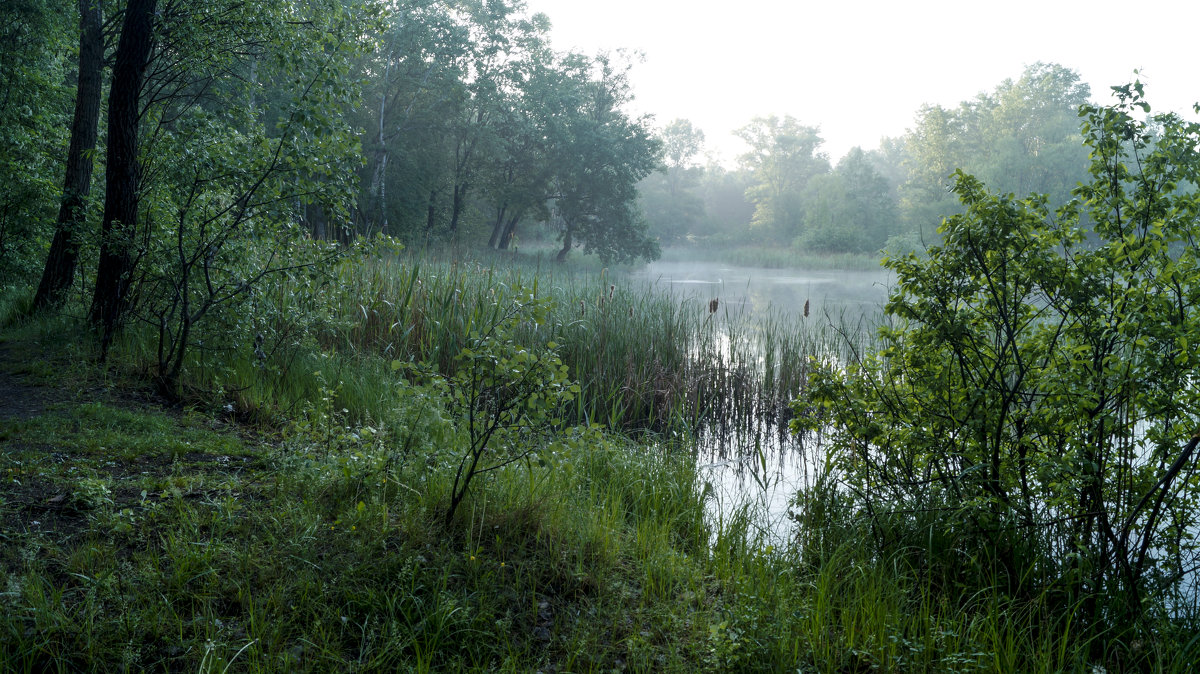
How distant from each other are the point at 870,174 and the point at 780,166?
12.3 m

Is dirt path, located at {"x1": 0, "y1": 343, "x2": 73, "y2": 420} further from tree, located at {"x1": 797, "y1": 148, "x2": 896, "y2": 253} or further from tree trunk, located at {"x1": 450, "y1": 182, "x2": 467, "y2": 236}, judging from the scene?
tree, located at {"x1": 797, "y1": 148, "x2": 896, "y2": 253}

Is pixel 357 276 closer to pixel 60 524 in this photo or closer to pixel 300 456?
pixel 300 456

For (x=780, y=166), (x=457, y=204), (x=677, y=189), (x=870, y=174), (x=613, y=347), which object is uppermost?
(x=780, y=166)

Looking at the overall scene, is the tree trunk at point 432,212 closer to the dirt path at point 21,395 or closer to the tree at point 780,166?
the dirt path at point 21,395

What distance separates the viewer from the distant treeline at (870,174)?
29.6 metres

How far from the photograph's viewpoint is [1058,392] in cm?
246

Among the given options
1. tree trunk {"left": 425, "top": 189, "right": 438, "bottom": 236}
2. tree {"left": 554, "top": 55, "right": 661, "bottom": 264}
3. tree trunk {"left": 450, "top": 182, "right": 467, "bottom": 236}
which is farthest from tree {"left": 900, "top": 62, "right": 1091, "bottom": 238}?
tree trunk {"left": 425, "top": 189, "right": 438, "bottom": 236}

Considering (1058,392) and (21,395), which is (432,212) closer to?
(21,395)

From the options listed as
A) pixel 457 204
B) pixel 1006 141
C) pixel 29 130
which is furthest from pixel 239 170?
pixel 1006 141

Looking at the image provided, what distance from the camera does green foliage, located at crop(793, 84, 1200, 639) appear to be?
243cm

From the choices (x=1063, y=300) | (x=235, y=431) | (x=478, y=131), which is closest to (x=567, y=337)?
(x=235, y=431)

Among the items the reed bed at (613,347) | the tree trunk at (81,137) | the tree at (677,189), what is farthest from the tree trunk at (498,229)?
the tree trunk at (81,137)

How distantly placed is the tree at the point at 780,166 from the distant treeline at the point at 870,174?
0.08m

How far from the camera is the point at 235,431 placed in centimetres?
386
